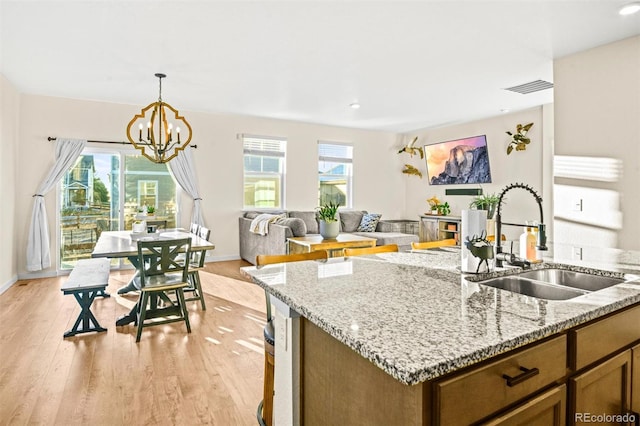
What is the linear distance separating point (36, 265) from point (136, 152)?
213 centimetres

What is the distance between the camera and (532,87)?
4.79 metres

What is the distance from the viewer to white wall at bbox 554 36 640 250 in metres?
3.25

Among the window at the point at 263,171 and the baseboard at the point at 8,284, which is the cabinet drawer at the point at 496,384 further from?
the window at the point at 263,171

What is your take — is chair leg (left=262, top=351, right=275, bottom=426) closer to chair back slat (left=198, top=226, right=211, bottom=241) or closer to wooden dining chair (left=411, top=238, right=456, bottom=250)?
wooden dining chair (left=411, top=238, right=456, bottom=250)

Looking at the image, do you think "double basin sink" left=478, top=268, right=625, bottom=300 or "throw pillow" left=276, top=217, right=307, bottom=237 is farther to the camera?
"throw pillow" left=276, top=217, right=307, bottom=237

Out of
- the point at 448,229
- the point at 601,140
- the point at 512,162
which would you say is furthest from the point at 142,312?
the point at 512,162

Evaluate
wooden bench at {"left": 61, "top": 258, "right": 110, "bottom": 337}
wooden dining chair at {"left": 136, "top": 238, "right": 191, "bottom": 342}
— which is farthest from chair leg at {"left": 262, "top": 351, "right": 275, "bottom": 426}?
wooden bench at {"left": 61, "top": 258, "right": 110, "bottom": 337}

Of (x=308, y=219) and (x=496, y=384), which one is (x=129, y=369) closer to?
(x=496, y=384)

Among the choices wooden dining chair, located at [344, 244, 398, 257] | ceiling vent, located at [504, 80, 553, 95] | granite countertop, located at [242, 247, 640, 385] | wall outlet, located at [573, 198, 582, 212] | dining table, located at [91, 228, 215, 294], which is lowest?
dining table, located at [91, 228, 215, 294]

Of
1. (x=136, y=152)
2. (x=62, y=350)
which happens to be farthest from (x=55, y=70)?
(x=62, y=350)

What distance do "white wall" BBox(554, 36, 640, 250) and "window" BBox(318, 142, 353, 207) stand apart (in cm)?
439

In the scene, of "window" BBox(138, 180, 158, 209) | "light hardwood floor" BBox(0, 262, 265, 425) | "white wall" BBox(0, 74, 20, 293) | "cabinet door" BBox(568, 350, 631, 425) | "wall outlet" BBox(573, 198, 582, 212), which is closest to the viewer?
"cabinet door" BBox(568, 350, 631, 425)

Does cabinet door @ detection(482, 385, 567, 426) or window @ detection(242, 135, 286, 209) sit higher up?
window @ detection(242, 135, 286, 209)

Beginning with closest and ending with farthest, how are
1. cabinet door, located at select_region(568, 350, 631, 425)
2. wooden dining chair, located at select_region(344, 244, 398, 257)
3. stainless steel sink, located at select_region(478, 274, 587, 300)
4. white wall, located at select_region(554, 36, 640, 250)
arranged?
cabinet door, located at select_region(568, 350, 631, 425), stainless steel sink, located at select_region(478, 274, 587, 300), wooden dining chair, located at select_region(344, 244, 398, 257), white wall, located at select_region(554, 36, 640, 250)
